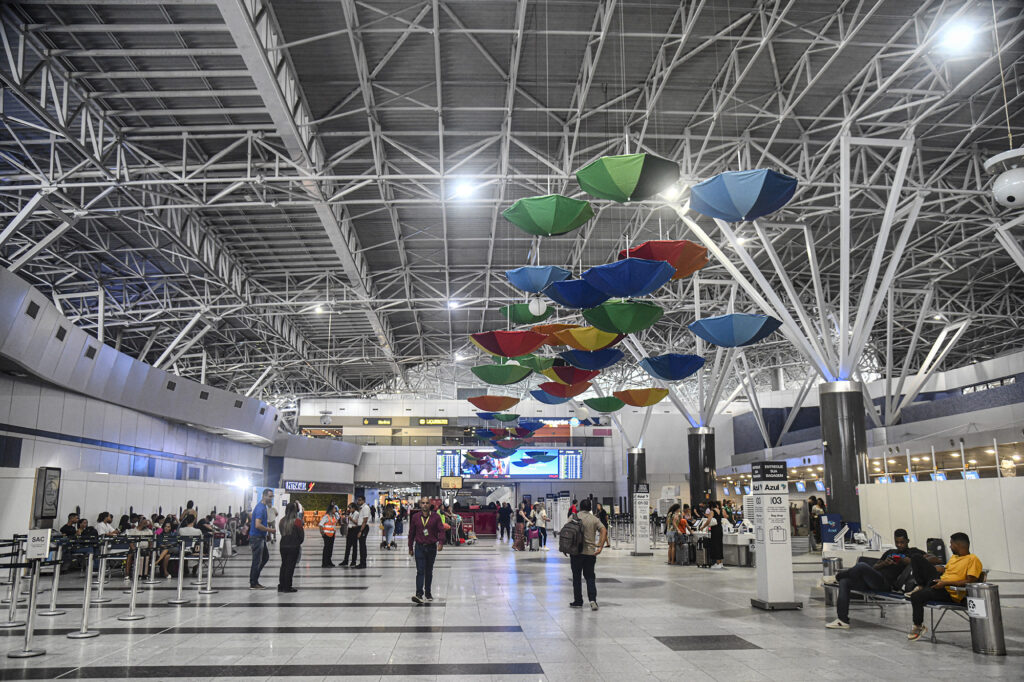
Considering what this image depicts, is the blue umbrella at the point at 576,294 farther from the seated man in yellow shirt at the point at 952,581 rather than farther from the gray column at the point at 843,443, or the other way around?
the gray column at the point at 843,443

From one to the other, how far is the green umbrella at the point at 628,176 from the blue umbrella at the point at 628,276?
3.24ft

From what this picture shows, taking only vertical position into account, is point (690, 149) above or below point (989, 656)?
above

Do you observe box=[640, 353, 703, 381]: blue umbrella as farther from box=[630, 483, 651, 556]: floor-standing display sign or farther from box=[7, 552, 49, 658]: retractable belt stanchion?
box=[7, 552, 49, 658]: retractable belt stanchion

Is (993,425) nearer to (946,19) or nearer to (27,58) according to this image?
(946,19)

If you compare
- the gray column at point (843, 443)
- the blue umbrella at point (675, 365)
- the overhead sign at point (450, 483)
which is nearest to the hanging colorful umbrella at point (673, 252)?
the blue umbrella at point (675, 365)

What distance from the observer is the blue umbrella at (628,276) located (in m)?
10.8

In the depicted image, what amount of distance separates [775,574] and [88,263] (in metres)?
23.3

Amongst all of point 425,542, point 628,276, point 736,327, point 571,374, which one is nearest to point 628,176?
point 628,276

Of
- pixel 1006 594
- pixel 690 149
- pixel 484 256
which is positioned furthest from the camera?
pixel 484 256

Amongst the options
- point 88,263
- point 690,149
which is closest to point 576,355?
point 690,149

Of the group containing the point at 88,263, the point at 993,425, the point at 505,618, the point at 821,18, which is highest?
the point at 821,18

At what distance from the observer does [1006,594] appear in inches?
453

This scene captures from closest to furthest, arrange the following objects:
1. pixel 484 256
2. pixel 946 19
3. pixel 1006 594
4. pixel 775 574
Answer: pixel 775 574
pixel 1006 594
pixel 946 19
pixel 484 256

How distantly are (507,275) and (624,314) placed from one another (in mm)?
2529
